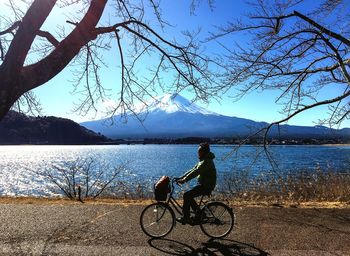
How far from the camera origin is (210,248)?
745 cm

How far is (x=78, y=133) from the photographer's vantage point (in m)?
123

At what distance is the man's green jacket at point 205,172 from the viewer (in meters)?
7.87

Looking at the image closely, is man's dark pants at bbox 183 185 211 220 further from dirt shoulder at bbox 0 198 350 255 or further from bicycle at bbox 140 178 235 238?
dirt shoulder at bbox 0 198 350 255

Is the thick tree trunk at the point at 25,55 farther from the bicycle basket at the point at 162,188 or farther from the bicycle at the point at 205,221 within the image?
the bicycle at the point at 205,221

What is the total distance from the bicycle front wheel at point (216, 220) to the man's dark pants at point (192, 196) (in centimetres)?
22

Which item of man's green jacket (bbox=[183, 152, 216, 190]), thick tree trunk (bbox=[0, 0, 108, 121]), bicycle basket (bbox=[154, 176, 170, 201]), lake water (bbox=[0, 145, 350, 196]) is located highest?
thick tree trunk (bbox=[0, 0, 108, 121])

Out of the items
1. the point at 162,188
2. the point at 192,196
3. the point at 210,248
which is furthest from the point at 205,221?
the point at 162,188

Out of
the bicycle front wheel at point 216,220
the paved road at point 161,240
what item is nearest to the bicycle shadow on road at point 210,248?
the paved road at point 161,240

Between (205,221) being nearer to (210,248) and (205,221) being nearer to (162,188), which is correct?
(210,248)

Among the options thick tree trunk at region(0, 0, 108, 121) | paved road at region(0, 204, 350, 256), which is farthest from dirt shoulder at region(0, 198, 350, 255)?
thick tree trunk at region(0, 0, 108, 121)

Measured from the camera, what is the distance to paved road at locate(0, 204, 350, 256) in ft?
23.8

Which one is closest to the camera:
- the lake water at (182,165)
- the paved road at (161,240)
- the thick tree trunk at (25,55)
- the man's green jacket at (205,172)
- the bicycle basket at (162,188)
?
the thick tree trunk at (25,55)

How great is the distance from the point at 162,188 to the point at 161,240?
894 mm


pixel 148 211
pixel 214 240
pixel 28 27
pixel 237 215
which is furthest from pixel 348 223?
pixel 28 27
